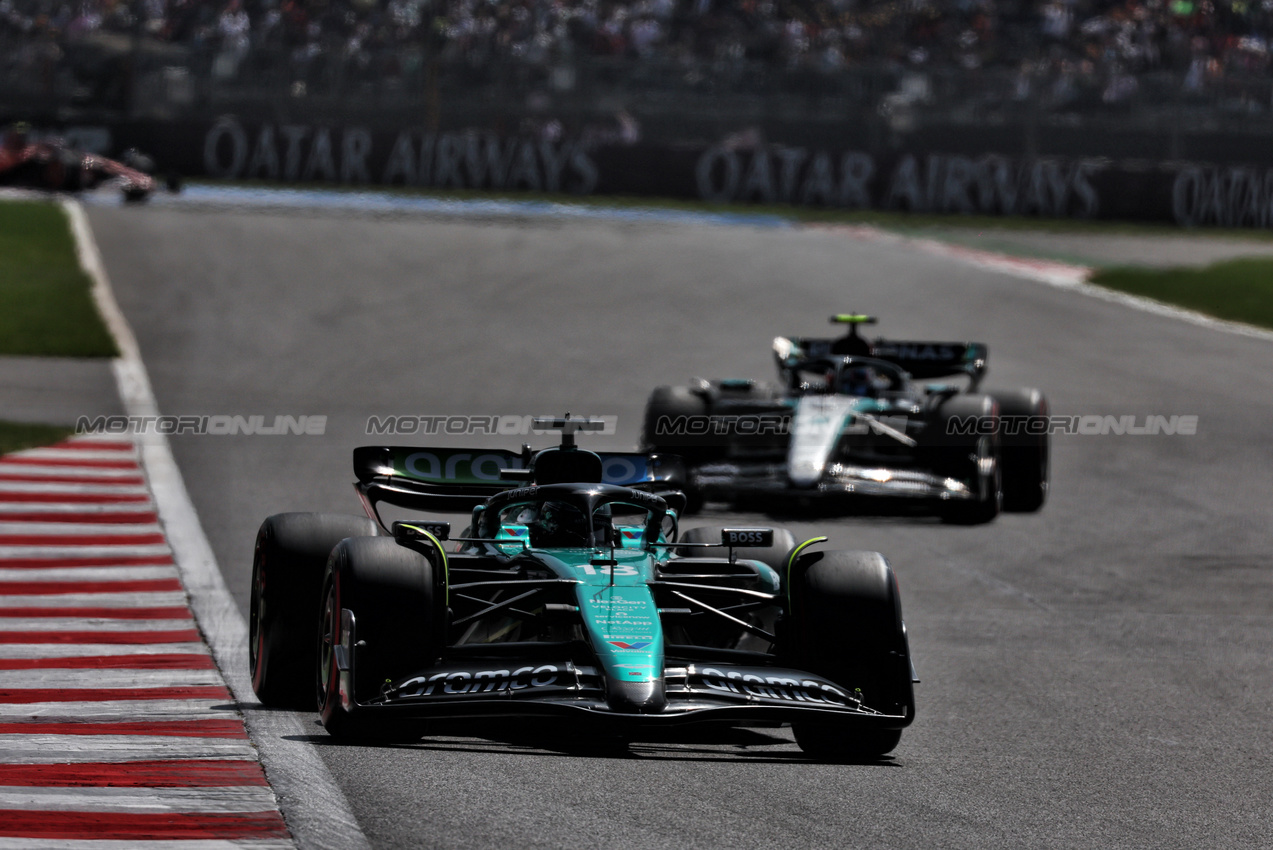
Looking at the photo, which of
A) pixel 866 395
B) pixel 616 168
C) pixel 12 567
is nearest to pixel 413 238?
pixel 616 168

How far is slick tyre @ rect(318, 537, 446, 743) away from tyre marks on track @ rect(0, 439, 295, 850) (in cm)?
36

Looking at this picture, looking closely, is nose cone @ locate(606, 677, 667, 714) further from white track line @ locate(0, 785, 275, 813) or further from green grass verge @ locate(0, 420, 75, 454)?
green grass verge @ locate(0, 420, 75, 454)

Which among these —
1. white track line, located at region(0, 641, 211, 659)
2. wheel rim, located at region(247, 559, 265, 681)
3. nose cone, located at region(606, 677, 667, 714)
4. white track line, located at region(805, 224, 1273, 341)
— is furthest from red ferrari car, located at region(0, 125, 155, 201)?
nose cone, located at region(606, 677, 667, 714)

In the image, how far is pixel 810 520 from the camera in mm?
12711

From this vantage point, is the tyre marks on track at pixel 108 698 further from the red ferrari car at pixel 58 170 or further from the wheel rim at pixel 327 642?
the red ferrari car at pixel 58 170

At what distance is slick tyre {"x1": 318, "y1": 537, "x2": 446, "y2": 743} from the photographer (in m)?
6.37

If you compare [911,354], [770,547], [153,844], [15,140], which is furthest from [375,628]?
[15,140]

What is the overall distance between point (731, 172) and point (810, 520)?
19.3m

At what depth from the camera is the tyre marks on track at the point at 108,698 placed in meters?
5.41

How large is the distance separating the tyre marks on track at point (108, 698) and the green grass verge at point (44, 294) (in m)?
7.38

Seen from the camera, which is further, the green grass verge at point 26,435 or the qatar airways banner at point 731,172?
the qatar airways banner at point 731,172

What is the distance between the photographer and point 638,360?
64.8 ft

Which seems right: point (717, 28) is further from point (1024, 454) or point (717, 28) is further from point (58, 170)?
point (1024, 454)

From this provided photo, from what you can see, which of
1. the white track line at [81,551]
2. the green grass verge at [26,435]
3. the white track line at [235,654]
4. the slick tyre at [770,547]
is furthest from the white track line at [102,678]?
the green grass verge at [26,435]
